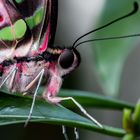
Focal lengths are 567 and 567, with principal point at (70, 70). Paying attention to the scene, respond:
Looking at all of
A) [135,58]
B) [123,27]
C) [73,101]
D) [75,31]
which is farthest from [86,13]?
[73,101]

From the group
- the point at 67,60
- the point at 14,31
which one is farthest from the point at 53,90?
the point at 14,31

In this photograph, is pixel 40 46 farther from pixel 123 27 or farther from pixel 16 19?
pixel 123 27

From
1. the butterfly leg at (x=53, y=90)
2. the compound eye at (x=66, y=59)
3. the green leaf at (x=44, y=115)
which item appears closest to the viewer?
the green leaf at (x=44, y=115)

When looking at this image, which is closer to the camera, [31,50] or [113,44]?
[31,50]

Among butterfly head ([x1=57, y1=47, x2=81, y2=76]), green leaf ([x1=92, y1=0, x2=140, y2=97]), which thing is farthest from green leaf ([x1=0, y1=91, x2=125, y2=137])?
green leaf ([x1=92, y1=0, x2=140, y2=97])

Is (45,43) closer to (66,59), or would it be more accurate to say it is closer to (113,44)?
(66,59)

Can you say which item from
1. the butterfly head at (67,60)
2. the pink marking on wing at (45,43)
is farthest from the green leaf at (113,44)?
the pink marking on wing at (45,43)

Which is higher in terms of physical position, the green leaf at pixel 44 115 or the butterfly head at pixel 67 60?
the butterfly head at pixel 67 60

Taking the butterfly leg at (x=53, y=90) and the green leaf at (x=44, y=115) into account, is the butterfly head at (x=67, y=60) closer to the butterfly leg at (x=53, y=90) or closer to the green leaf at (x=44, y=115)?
the butterfly leg at (x=53, y=90)
